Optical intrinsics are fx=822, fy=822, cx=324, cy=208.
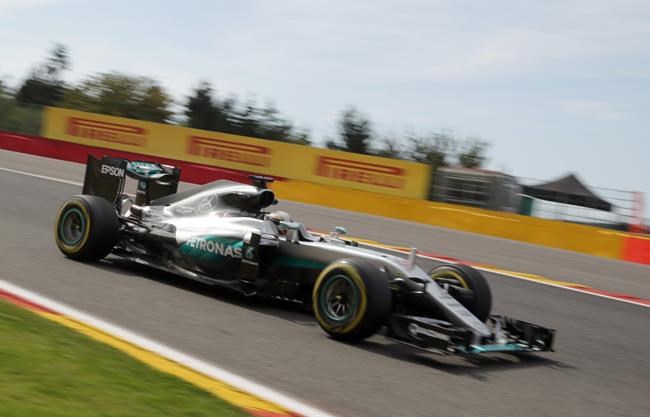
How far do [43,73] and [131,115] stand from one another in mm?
21920

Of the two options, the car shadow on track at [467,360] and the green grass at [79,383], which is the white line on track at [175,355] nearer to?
the green grass at [79,383]

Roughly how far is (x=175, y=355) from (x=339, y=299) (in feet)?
4.98

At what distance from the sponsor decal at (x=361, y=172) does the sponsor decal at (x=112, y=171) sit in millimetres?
9652

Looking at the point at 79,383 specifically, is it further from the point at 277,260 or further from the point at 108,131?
the point at 108,131

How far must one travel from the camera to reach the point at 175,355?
17.4 feet

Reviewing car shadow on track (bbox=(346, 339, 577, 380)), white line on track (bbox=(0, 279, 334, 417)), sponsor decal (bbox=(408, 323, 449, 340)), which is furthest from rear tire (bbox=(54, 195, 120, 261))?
sponsor decal (bbox=(408, 323, 449, 340))

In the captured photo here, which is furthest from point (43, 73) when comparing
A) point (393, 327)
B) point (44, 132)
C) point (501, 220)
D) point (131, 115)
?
point (393, 327)

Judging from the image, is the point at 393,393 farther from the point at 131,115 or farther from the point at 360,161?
the point at 131,115

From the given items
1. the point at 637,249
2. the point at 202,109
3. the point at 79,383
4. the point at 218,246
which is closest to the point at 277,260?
the point at 218,246

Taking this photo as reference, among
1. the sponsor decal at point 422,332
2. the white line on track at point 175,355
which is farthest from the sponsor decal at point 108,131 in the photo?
the sponsor decal at point 422,332

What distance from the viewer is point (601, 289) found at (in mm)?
11203

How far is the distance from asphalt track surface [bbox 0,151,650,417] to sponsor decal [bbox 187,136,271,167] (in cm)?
1015

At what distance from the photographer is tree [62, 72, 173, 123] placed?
5397 centimetres

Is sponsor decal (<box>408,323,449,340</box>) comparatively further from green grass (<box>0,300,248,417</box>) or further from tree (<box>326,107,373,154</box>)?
tree (<box>326,107,373,154</box>)
